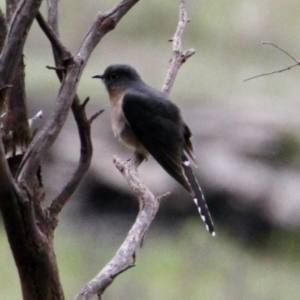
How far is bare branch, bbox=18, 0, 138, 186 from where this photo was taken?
6.66ft

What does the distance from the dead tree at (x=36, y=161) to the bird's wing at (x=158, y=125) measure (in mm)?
1454

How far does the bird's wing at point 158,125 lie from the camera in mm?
4102

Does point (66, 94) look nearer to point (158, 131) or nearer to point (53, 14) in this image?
point (53, 14)

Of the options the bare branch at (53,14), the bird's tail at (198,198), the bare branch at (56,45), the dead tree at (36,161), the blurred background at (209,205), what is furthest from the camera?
the blurred background at (209,205)

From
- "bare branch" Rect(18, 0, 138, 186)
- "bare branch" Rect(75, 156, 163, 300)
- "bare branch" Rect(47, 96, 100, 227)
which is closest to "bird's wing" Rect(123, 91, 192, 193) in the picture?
"bare branch" Rect(75, 156, 163, 300)

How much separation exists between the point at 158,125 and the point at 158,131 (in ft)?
0.13

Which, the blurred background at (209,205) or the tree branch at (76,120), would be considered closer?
the tree branch at (76,120)

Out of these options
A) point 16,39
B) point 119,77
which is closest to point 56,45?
point 16,39

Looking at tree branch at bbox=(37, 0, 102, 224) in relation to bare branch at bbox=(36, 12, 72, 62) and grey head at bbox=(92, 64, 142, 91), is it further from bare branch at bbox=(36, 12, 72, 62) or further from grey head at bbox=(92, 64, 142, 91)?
grey head at bbox=(92, 64, 142, 91)

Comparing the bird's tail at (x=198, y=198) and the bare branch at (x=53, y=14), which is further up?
the bare branch at (x=53, y=14)

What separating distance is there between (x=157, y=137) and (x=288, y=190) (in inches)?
118

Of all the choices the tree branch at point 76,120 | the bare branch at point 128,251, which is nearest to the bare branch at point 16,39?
the tree branch at point 76,120

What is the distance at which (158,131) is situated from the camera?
418cm

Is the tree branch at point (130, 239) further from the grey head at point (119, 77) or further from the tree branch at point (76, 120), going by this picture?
the grey head at point (119, 77)
